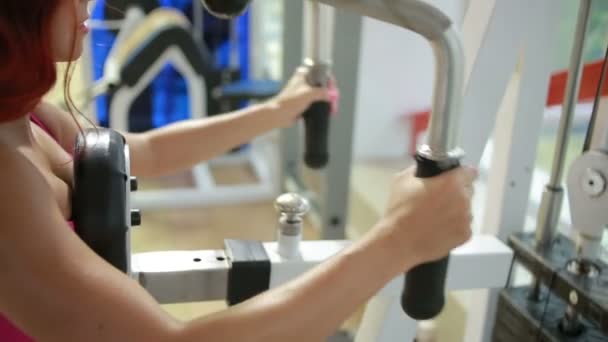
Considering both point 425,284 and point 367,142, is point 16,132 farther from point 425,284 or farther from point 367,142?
point 367,142

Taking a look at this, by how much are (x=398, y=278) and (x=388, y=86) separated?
1666 mm

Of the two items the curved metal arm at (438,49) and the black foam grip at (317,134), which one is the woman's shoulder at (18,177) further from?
the black foam grip at (317,134)

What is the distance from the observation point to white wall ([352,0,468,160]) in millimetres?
2504

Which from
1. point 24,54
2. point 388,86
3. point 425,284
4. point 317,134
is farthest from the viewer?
point 388,86

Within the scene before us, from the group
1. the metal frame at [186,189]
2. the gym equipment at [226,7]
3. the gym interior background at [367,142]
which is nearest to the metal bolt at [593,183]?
the gym equipment at [226,7]

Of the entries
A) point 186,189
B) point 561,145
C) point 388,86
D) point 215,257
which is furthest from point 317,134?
point 186,189

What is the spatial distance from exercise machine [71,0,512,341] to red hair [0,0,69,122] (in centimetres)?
16

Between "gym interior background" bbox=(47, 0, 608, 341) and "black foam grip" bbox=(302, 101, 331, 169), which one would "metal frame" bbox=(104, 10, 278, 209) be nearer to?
"gym interior background" bbox=(47, 0, 608, 341)

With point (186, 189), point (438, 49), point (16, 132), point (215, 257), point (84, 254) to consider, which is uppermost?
point (438, 49)

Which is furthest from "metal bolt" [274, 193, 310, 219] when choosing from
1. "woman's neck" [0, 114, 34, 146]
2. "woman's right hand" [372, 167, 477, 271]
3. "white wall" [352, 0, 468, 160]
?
"white wall" [352, 0, 468, 160]

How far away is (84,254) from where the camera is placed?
0.65m

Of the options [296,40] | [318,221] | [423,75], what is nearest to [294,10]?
[296,40]

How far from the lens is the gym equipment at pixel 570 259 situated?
37.6 inches

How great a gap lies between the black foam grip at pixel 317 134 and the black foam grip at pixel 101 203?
1.42 feet
